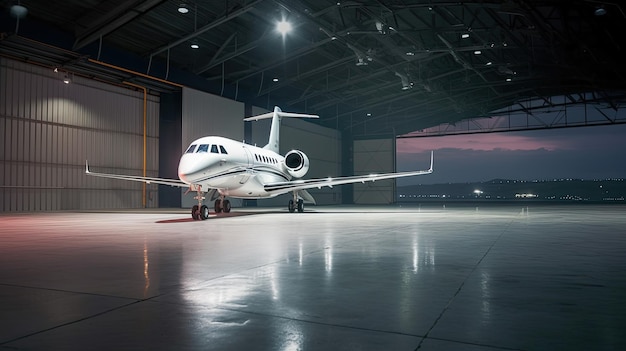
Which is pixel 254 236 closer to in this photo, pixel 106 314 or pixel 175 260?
pixel 175 260

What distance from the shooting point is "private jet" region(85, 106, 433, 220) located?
18.0 meters

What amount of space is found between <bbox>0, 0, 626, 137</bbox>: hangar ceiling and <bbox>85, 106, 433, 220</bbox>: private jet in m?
7.13

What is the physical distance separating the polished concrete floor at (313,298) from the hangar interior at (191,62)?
18.1 m

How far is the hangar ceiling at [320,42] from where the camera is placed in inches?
940

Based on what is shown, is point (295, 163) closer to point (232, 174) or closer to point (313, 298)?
point (232, 174)

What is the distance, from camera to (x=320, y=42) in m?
29.2

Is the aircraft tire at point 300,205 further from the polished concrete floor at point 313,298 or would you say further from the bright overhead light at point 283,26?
the polished concrete floor at point 313,298

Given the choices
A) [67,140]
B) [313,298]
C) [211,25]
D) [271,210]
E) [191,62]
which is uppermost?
[191,62]

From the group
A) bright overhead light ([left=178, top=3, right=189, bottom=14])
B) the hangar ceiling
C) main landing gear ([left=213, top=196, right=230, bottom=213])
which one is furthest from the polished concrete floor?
the hangar ceiling

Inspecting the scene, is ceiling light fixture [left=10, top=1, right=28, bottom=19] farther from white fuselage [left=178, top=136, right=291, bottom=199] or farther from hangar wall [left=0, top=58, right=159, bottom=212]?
white fuselage [left=178, top=136, right=291, bottom=199]

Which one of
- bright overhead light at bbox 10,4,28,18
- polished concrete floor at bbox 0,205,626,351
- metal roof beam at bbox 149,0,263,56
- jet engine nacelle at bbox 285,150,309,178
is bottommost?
polished concrete floor at bbox 0,205,626,351

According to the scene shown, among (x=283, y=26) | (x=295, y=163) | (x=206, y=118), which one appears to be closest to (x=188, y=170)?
(x=295, y=163)

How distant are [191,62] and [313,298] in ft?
100

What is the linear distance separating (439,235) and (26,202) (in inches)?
967
